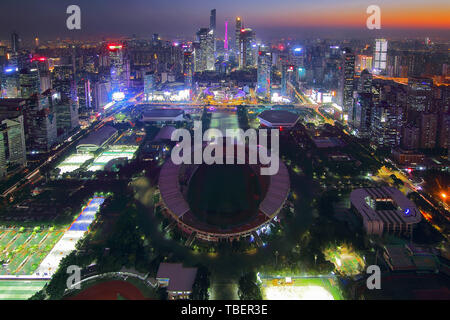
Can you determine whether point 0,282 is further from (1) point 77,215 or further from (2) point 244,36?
(2) point 244,36

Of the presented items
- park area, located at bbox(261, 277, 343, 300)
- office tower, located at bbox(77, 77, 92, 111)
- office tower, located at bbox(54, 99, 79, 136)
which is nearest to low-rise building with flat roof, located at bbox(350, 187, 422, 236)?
park area, located at bbox(261, 277, 343, 300)

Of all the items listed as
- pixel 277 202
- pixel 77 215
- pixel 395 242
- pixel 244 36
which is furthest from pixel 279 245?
pixel 244 36

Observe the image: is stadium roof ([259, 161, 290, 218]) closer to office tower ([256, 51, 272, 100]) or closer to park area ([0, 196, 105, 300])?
park area ([0, 196, 105, 300])

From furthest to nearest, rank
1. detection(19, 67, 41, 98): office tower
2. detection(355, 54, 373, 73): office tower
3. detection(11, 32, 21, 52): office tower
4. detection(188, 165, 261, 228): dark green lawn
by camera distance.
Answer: detection(355, 54, 373, 73): office tower, detection(11, 32, 21, 52): office tower, detection(19, 67, 41, 98): office tower, detection(188, 165, 261, 228): dark green lawn

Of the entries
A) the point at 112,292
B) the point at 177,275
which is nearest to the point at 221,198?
the point at 177,275

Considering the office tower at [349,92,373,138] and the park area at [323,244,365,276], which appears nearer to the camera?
the park area at [323,244,365,276]


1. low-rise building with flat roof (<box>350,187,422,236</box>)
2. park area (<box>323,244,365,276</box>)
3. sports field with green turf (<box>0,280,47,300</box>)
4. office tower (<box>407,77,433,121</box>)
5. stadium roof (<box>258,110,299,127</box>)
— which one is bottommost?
sports field with green turf (<box>0,280,47,300</box>)
